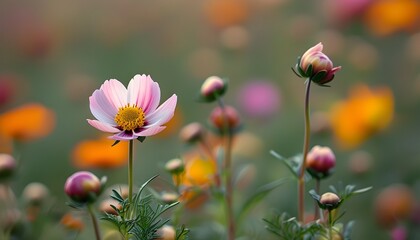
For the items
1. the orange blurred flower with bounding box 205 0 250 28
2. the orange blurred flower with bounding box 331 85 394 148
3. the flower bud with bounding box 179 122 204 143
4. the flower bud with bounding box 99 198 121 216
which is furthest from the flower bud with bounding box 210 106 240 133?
the orange blurred flower with bounding box 205 0 250 28

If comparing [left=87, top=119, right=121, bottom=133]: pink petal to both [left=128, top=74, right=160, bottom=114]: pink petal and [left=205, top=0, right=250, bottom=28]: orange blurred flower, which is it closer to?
[left=128, top=74, right=160, bottom=114]: pink petal

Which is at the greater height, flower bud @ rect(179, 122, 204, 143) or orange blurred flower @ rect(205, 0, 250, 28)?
orange blurred flower @ rect(205, 0, 250, 28)

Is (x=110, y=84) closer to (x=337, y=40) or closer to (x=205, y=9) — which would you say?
(x=337, y=40)

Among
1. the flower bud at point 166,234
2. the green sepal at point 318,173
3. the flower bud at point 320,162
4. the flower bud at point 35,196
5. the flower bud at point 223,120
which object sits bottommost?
the flower bud at point 166,234

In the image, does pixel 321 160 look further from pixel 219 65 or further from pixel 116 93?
pixel 219 65

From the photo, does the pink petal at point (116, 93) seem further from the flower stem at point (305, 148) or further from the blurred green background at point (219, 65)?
the blurred green background at point (219, 65)

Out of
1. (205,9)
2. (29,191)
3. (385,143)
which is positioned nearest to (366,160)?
(385,143)

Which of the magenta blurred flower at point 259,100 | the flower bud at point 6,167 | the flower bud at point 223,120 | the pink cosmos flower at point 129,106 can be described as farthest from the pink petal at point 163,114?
the magenta blurred flower at point 259,100
